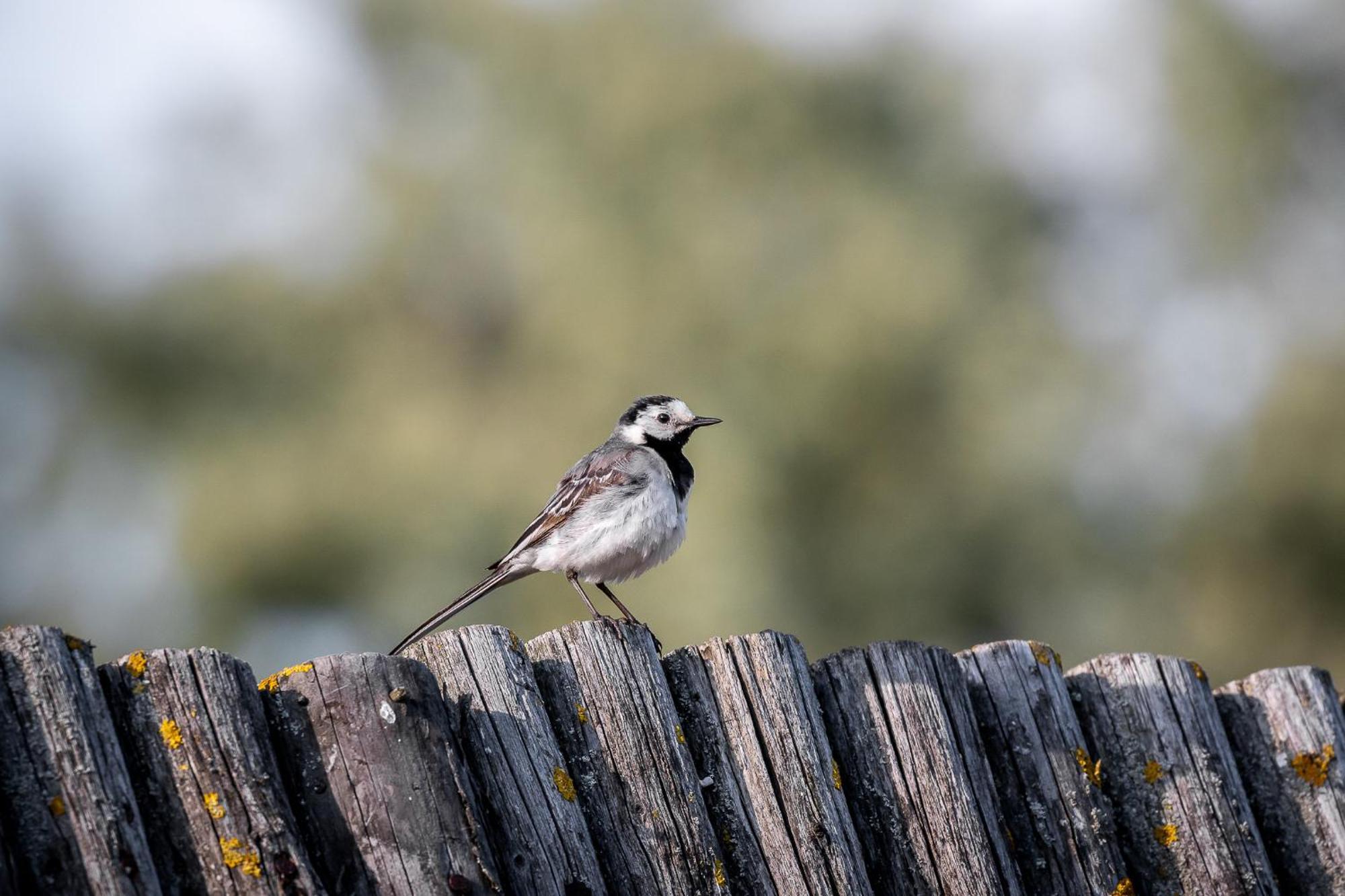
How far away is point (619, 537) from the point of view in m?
6.30

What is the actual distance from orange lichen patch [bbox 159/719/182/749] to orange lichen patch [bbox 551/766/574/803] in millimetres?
928

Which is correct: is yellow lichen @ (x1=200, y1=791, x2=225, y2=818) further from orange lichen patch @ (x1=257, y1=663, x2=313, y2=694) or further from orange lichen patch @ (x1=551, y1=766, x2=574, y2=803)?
orange lichen patch @ (x1=551, y1=766, x2=574, y2=803)

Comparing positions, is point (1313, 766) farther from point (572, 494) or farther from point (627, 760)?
point (572, 494)

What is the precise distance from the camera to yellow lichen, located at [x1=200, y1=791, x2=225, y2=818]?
2.93 meters

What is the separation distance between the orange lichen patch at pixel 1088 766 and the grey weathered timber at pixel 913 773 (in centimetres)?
29

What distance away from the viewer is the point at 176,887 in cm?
289

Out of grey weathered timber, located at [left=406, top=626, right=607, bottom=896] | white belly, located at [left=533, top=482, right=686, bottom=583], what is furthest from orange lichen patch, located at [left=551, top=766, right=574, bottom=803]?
white belly, located at [left=533, top=482, right=686, bottom=583]

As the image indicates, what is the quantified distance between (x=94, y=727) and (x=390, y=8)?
13293 millimetres

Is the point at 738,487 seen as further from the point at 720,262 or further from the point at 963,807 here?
the point at 963,807

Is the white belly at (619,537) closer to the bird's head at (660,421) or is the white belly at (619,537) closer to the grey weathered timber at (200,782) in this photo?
the bird's head at (660,421)

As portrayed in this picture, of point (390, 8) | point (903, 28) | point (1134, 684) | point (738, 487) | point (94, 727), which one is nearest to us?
point (94, 727)

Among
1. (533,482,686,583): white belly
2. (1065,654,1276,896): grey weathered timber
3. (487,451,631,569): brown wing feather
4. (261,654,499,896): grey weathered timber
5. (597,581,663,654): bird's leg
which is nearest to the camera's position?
(261,654,499,896): grey weathered timber

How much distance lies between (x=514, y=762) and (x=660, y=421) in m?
4.09

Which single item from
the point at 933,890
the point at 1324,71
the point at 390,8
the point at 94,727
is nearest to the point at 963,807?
the point at 933,890
